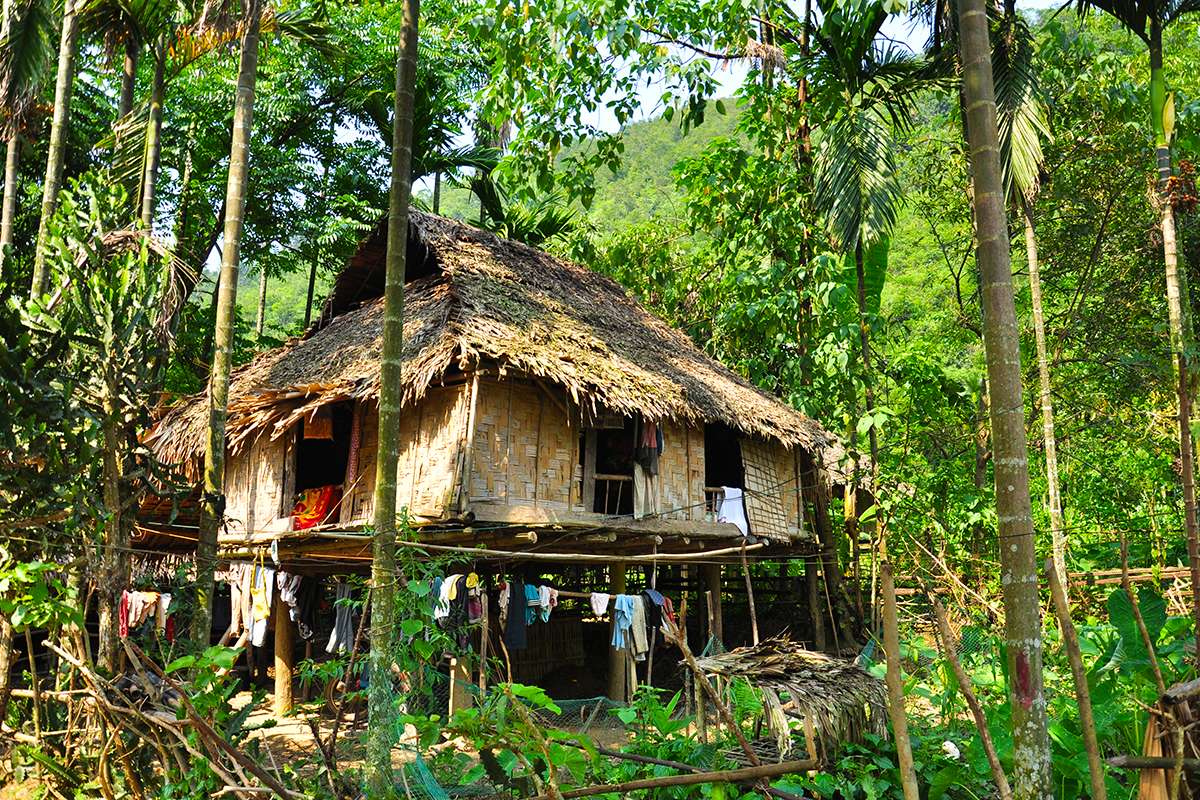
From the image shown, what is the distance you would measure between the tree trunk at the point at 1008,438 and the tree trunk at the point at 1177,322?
1409 mm

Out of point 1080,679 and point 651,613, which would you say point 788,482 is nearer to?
point 651,613

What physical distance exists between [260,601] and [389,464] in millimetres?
6406

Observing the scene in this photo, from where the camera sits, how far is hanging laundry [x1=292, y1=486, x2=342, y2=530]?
10672mm

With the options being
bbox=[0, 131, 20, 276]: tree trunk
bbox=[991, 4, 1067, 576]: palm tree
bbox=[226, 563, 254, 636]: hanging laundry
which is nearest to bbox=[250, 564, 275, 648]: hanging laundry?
bbox=[226, 563, 254, 636]: hanging laundry

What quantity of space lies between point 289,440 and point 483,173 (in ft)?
26.8

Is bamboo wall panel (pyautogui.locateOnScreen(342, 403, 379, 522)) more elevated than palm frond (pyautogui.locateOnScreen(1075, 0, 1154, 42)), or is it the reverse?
palm frond (pyautogui.locateOnScreen(1075, 0, 1154, 42))

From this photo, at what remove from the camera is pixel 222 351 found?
268 inches

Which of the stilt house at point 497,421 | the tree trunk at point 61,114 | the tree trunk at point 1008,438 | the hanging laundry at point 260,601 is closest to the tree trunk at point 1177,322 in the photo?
the tree trunk at point 1008,438

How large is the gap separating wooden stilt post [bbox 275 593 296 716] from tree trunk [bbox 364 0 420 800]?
280 inches

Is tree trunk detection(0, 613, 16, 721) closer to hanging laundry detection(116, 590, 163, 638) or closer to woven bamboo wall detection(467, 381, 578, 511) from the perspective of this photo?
woven bamboo wall detection(467, 381, 578, 511)

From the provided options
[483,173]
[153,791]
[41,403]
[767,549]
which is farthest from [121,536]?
[483,173]

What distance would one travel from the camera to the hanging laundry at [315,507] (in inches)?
420

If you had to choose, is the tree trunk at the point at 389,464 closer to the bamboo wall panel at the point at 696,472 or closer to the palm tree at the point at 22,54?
the palm tree at the point at 22,54

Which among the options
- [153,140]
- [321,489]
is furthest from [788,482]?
[153,140]
